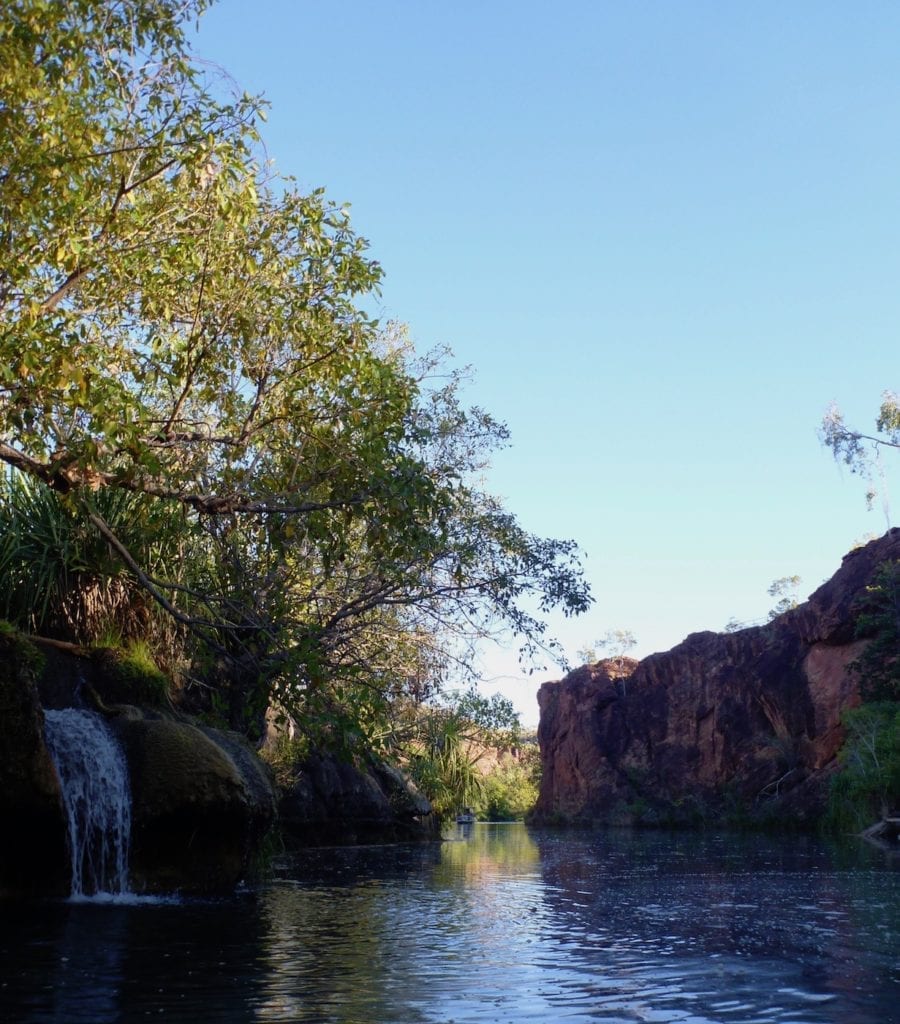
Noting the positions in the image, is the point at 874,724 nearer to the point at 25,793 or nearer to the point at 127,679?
the point at 127,679

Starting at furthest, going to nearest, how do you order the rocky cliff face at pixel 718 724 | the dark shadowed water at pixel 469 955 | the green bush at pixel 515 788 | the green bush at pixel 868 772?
the green bush at pixel 515 788, the rocky cliff face at pixel 718 724, the green bush at pixel 868 772, the dark shadowed water at pixel 469 955

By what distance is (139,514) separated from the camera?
54.0 feet

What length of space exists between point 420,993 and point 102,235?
8115mm

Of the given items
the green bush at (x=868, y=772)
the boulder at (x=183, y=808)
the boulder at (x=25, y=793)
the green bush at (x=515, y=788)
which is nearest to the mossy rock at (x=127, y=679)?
the boulder at (x=183, y=808)

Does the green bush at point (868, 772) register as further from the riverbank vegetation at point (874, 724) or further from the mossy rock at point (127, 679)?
the mossy rock at point (127, 679)

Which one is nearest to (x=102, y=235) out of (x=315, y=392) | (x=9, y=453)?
(x=9, y=453)

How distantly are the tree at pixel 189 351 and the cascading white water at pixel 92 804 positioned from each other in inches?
75.8

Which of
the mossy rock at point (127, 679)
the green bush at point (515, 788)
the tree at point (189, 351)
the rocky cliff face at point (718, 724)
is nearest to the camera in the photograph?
the tree at point (189, 351)

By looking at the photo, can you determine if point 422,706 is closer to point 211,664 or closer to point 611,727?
point 211,664

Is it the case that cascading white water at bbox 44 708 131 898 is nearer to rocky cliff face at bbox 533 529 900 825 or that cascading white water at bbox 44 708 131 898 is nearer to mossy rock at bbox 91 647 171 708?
mossy rock at bbox 91 647 171 708

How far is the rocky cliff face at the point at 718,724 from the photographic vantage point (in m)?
49.7

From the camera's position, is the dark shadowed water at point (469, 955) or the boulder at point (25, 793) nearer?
the dark shadowed water at point (469, 955)

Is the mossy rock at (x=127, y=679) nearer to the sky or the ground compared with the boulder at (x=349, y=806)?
nearer to the sky

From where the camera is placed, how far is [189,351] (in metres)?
12.4
